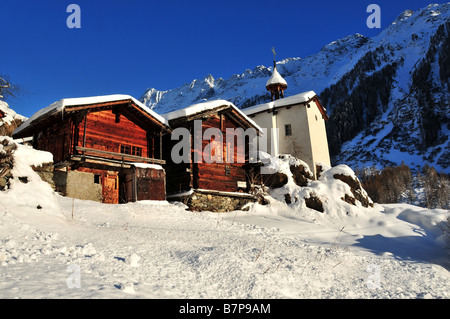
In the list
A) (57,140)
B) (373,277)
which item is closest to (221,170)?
(57,140)

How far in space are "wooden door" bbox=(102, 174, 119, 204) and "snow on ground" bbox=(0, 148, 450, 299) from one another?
4.64 metres

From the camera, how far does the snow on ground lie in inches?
210

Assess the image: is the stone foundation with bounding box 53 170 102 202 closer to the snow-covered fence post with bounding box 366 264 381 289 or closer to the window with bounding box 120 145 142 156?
the window with bounding box 120 145 142 156

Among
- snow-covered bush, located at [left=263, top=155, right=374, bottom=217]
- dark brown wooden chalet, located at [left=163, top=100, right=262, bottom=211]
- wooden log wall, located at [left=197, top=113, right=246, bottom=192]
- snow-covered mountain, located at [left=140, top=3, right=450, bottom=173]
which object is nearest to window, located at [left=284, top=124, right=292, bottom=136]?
snow-covered bush, located at [left=263, top=155, right=374, bottom=217]

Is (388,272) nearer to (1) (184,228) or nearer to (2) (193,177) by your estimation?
(1) (184,228)

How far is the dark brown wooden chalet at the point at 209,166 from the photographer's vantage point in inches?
792

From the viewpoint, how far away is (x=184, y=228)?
459 inches

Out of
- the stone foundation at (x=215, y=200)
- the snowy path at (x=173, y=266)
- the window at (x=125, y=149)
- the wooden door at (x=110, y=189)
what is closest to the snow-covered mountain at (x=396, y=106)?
the stone foundation at (x=215, y=200)

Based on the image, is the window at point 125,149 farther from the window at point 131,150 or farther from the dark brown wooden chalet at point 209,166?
the dark brown wooden chalet at point 209,166

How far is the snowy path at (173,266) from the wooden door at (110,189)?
6.25 meters

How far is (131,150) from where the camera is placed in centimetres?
1962

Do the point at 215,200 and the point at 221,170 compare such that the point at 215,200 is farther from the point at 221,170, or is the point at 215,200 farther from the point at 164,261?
the point at 164,261

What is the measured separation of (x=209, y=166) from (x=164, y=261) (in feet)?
46.3

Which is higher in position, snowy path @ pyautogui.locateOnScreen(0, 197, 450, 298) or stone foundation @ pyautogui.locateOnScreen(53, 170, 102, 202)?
Result: stone foundation @ pyautogui.locateOnScreen(53, 170, 102, 202)
